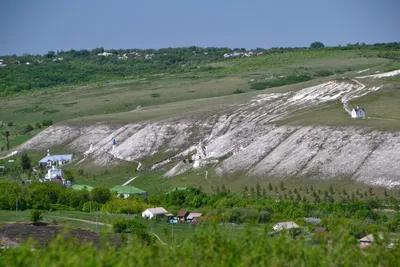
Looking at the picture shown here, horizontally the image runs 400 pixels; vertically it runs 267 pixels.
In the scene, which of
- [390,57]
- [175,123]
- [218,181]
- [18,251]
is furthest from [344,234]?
[390,57]

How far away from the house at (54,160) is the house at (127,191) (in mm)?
18317

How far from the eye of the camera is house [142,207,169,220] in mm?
57375

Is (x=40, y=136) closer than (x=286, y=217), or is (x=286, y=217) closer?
(x=286, y=217)

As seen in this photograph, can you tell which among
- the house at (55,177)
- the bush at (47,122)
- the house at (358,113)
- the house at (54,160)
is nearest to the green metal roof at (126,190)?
the house at (55,177)

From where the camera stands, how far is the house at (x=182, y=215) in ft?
183

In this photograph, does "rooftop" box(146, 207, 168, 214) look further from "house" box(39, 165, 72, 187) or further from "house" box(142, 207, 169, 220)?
"house" box(39, 165, 72, 187)

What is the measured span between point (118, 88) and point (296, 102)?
199 ft

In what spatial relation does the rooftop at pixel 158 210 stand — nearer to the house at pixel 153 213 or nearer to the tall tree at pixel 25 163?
the house at pixel 153 213

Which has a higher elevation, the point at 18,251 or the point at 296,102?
the point at 18,251

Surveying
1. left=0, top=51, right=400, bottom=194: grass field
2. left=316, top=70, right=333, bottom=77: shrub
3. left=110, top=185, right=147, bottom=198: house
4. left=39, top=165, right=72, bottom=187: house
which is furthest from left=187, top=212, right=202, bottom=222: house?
left=316, top=70, right=333, bottom=77: shrub

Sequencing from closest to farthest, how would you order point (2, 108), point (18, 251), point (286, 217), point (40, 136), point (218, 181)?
point (18, 251)
point (286, 217)
point (218, 181)
point (40, 136)
point (2, 108)

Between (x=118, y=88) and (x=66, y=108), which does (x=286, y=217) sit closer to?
(x=66, y=108)

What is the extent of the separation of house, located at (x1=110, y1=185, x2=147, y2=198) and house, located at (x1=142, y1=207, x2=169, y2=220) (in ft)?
26.9

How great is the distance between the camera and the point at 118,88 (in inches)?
5797
